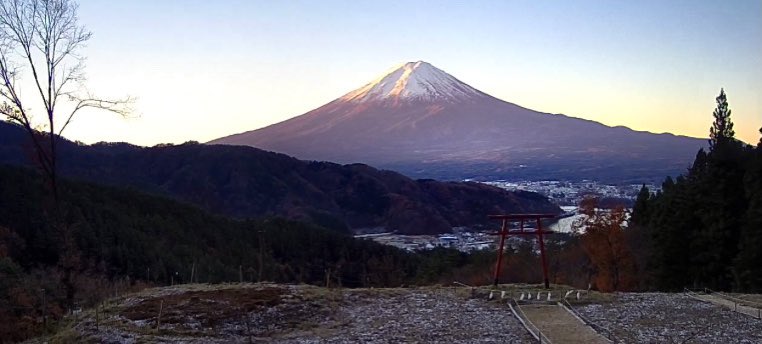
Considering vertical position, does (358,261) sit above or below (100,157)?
below

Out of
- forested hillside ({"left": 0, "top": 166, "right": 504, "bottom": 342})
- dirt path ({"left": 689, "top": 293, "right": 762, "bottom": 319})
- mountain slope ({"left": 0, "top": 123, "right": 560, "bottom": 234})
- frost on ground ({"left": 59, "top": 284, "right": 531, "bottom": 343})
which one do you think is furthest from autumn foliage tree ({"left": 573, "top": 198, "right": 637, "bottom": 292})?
mountain slope ({"left": 0, "top": 123, "right": 560, "bottom": 234})

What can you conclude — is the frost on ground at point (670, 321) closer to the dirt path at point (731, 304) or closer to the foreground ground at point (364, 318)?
the foreground ground at point (364, 318)

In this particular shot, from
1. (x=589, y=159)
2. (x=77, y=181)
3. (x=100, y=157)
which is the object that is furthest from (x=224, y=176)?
(x=589, y=159)

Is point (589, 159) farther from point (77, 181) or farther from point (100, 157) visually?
point (77, 181)

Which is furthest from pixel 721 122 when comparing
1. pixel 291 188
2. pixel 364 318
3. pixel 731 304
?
pixel 291 188

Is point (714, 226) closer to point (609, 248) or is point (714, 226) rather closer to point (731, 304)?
point (609, 248)
